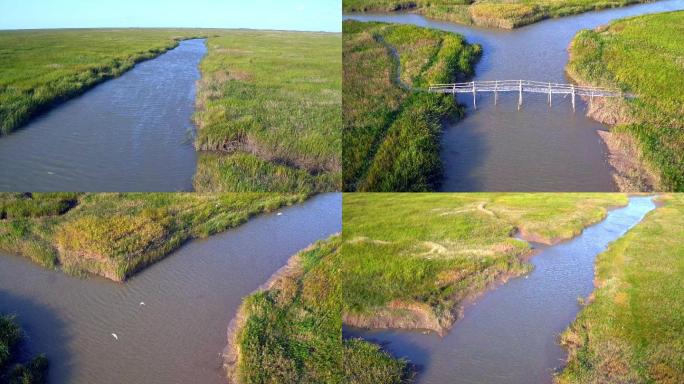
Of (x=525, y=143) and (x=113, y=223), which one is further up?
(x=525, y=143)

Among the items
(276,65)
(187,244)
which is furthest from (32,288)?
(276,65)

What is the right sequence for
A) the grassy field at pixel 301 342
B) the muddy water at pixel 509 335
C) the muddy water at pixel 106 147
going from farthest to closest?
1. the muddy water at pixel 106 147
2. the muddy water at pixel 509 335
3. the grassy field at pixel 301 342

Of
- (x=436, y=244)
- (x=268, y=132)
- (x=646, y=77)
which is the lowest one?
(x=436, y=244)

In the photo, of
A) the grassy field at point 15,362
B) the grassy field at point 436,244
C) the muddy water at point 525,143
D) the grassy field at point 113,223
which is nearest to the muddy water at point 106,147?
the grassy field at point 113,223

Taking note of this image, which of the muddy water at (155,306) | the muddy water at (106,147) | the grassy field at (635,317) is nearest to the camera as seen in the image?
the grassy field at (635,317)

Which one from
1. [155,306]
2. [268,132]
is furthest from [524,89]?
[155,306]

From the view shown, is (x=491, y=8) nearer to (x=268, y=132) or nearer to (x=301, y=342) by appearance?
(x=268, y=132)

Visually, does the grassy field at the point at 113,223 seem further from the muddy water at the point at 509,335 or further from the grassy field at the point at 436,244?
the muddy water at the point at 509,335

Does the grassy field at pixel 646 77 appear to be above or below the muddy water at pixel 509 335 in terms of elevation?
above
